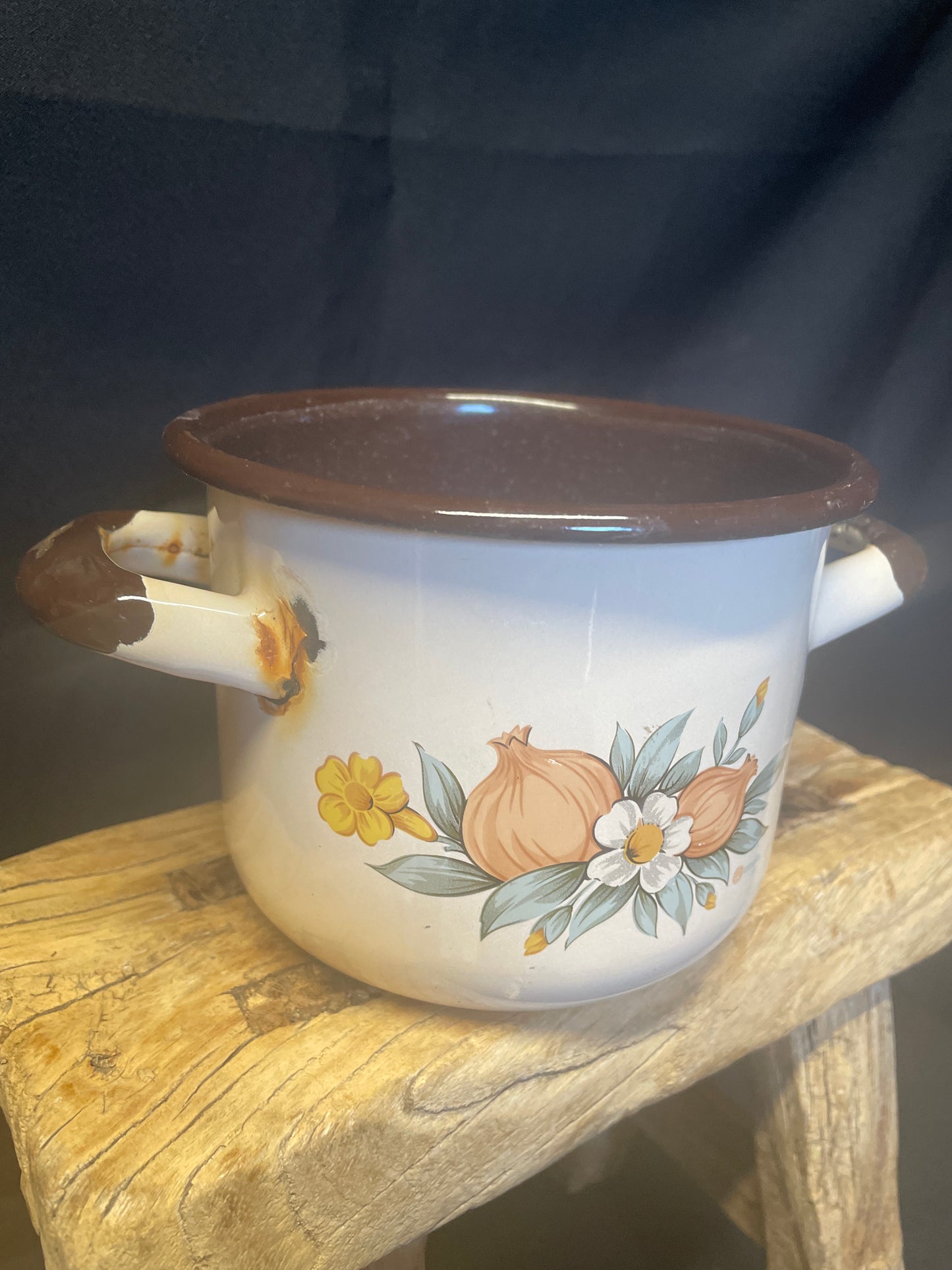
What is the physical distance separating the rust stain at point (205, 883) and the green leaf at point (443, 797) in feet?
0.58

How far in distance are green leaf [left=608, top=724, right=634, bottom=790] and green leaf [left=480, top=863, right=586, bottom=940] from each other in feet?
0.12

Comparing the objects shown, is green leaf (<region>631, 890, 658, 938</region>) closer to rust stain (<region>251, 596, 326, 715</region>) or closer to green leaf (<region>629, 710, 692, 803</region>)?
green leaf (<region>629, 710, 692, 803</region>)

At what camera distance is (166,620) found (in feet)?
1.14

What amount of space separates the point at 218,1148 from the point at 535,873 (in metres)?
0.15

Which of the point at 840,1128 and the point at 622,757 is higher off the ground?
the point at 622,757

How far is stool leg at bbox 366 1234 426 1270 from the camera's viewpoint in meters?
0.53

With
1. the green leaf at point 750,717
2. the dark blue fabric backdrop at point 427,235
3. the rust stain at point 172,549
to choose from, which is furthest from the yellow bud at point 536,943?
the dark blue fabric backdrop at point 427,235

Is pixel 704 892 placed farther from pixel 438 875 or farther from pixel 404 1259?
pixel 404 1259

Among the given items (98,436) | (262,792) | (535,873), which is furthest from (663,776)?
(98,436)

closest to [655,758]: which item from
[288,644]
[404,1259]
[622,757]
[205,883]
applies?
[622,757]

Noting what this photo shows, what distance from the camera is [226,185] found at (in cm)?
55

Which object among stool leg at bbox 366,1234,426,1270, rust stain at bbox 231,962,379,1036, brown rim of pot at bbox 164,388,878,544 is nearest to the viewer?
brown rim of pot at bbox 164,388,878,544

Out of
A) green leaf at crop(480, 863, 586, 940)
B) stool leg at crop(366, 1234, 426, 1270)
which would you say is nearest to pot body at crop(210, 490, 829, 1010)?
green leaf at crop(480, 863, 586, 940)

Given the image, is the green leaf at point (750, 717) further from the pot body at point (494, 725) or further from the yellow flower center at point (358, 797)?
the yellow flower center at point (358, 797)
